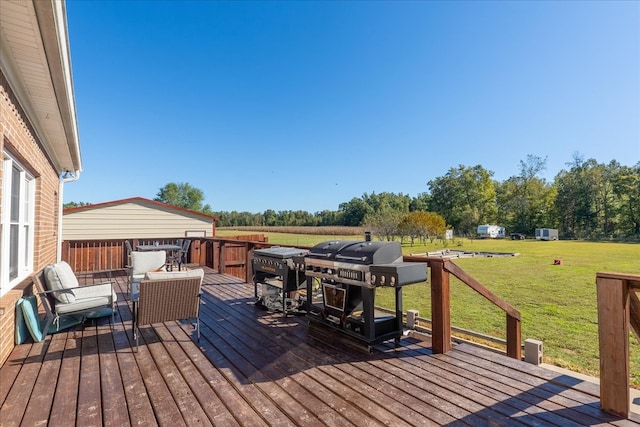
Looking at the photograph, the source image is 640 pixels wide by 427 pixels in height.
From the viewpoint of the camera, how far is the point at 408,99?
53.0 feet

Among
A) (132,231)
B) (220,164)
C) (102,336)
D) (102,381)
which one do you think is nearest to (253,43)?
(132,231)

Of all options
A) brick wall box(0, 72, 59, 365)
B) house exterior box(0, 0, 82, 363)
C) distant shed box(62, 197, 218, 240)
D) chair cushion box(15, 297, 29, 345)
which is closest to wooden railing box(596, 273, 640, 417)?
house exterior box(0, 0, 82, 363)

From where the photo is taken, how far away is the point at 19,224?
356 cm

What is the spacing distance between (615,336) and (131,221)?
1383 cm

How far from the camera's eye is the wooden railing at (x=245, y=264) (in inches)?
116

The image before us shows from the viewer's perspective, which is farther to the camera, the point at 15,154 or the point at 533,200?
the point at 533,200

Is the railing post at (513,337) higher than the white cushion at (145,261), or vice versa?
the white cushion at (145,261)

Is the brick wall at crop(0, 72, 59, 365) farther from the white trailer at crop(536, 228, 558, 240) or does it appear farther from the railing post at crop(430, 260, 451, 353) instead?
the white trailer at crop(536, 228, 558, 240)

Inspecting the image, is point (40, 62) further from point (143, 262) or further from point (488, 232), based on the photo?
point (488, 232)

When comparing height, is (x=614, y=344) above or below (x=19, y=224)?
below

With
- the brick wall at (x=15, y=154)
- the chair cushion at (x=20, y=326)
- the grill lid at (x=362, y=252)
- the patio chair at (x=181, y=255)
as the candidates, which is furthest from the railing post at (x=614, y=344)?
the patio chair at (x=181, y=255)

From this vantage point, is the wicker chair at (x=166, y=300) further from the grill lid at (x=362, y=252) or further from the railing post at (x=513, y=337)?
the railing post at (x=513, y=337)

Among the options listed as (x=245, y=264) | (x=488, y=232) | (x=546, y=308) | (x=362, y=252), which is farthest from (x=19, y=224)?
(x=488, y=232)

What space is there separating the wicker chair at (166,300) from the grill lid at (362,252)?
4.65 ft
